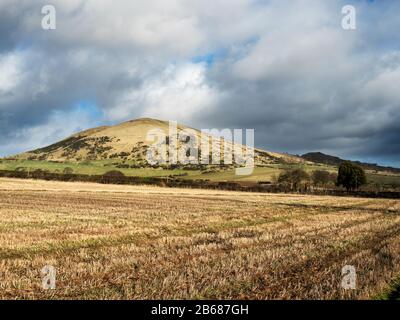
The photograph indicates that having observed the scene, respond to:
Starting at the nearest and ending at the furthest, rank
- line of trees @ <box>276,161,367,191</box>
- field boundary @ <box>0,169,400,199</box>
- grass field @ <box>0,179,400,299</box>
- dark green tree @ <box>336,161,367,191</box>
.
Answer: grass field @ <box>0,179,400,299</box>
field boundary @ <box>0,169,400,199</box>
line of trees @ <box>276,161,367,191</box>
dark green tree @ <box>336,161,367,191</box>

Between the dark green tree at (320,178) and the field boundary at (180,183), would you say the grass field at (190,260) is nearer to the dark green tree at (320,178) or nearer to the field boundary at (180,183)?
the field boundary at (180,183)

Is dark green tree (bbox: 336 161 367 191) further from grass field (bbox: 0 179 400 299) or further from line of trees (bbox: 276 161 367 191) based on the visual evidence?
grass field (bbox: 0 179 400 299)

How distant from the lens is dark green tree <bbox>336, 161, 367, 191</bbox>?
400 ft

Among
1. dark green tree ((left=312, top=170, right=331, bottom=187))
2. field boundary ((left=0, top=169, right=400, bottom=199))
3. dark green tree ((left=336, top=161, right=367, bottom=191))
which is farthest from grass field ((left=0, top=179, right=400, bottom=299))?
dark green tree ((left=336, top=161, right=367, bottom=191))

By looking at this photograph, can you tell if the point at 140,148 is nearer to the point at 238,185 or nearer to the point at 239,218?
the point at 238,185

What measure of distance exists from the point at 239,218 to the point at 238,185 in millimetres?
69832

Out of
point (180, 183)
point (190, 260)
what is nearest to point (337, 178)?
point (180, 183)

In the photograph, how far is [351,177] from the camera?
121812 millimetres

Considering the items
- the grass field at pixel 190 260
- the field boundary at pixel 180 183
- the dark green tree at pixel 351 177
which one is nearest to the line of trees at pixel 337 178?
the dark green tree at pixel 351 177

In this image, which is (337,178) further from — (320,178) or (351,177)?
(320,178)

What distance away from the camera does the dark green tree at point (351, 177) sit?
400 ft

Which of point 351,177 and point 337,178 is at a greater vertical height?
point 351,177
